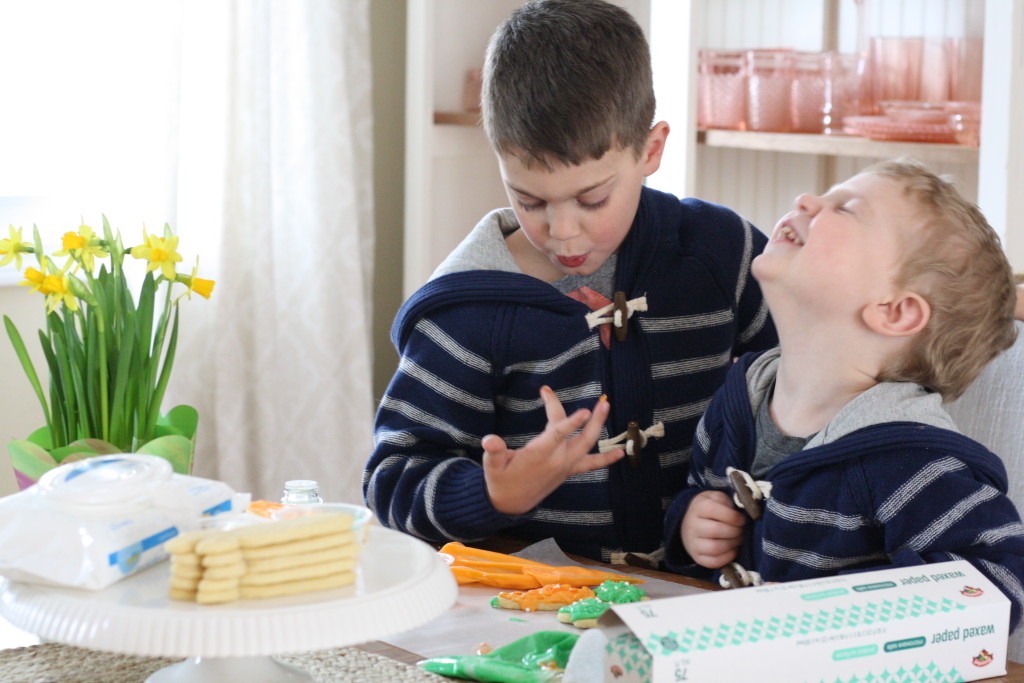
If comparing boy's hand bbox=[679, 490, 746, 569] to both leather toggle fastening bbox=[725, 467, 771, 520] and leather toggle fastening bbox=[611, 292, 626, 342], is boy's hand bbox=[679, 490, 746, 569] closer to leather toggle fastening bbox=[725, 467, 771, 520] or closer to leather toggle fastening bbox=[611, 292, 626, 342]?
leather toggle fastening bbox=[725, 467, 771, 520]

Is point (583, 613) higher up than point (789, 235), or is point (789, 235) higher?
point (789, 235)

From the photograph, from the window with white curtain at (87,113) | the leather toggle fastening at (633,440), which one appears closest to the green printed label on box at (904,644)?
the leather toggle fastening at (633,440)

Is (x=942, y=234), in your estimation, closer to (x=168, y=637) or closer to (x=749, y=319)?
(x=749, y=319)

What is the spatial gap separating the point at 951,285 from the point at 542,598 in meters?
0.47

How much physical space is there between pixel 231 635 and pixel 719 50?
2.26m

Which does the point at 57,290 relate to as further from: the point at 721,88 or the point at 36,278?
the point at 721,88

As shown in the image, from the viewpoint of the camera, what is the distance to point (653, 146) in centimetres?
137

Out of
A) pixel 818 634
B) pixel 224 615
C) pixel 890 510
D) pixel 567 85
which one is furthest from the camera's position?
pixel 567 85

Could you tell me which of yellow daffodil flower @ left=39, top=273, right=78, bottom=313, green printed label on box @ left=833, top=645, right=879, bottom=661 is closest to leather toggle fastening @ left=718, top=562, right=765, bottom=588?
green printed label on box @ left=833, top=645, right=879, bottom=661

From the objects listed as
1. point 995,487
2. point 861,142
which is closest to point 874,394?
point 995,487

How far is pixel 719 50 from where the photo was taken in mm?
2635

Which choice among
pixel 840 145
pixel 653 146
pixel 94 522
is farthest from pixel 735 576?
pixel 840 145

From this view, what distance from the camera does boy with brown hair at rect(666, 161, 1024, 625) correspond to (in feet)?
3.21

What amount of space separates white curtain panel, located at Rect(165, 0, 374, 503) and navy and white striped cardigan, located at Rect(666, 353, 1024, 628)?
165 cm
